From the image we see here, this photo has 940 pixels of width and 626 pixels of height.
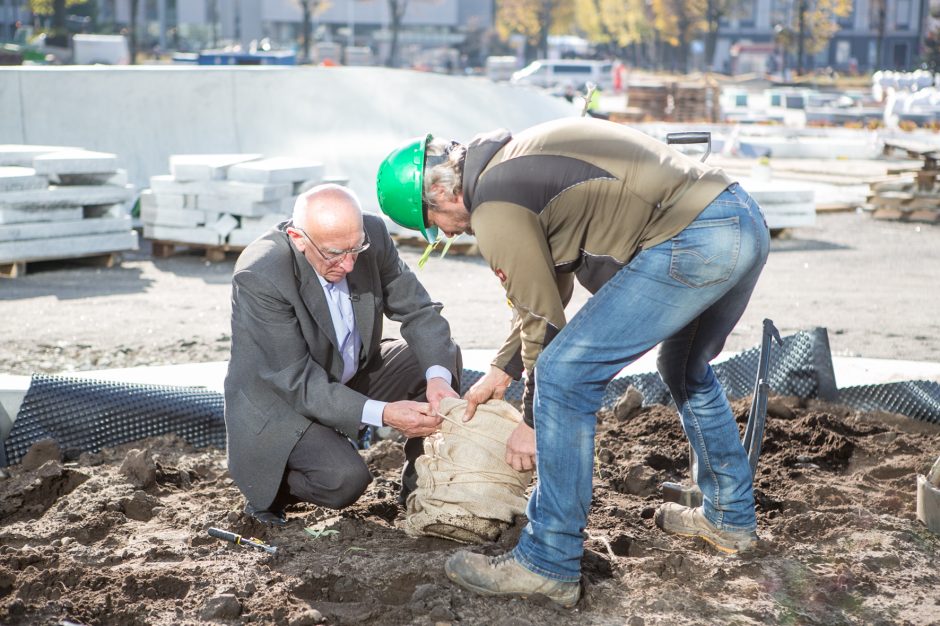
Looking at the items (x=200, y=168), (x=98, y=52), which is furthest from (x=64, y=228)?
(x=98, y=52)

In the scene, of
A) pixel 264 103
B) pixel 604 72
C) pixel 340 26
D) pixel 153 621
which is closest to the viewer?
pixel 153 621

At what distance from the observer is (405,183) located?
3152 millimetres

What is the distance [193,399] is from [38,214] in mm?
5914

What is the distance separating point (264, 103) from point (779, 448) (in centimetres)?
1211

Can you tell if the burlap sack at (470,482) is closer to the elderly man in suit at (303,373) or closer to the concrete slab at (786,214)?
the elderly man in suit at (303,373)

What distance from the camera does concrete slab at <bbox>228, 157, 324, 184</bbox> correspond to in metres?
10.7

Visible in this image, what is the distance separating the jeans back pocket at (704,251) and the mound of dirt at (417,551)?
1.07 metres

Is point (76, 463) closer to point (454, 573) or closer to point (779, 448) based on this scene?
point (454, 573)

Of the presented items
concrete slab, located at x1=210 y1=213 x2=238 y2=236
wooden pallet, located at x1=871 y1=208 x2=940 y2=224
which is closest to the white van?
wooden pallet, located at x1=871 y1=208 x2=940 y2=224

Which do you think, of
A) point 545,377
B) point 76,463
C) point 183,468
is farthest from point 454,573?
point 76,463

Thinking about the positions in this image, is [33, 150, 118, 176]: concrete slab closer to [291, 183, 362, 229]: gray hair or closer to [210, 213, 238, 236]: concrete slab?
[210, 213, 238, 236]: concrete slab

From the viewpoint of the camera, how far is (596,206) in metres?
3.03

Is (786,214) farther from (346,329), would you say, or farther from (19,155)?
(346,329)

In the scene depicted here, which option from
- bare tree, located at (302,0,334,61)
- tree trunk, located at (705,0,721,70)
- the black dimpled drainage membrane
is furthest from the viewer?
tree trunk, located at (705,0,721,70)
